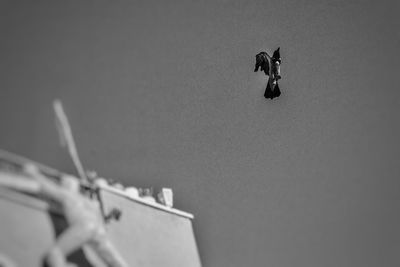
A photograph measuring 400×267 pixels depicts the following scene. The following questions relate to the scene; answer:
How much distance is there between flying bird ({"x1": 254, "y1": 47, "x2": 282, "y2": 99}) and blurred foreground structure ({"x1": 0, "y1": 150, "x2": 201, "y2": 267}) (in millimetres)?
6384

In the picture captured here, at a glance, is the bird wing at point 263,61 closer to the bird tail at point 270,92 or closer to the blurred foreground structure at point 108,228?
the bird tail at point 270,92

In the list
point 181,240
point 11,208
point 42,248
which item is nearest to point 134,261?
point 181,240

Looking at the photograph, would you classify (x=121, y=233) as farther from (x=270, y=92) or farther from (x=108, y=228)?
(x=270, y=92)

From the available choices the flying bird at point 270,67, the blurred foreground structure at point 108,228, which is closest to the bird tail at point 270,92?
the flying bird at point 270,67

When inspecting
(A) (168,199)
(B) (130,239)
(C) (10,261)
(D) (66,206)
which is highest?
(A) (168,199)

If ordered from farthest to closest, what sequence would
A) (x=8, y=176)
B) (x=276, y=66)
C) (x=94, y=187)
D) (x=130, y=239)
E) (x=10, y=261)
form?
(x=276, y=66), (x=130, y=239), (x=94, y=187), (x=10, y=261), (x=8, y=176)

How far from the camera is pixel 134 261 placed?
13391 mm

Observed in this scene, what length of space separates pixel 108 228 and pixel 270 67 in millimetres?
9931

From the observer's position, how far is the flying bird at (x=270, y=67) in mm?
17750

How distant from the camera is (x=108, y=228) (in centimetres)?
1209

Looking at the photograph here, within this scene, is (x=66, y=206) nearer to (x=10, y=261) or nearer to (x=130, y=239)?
(x=10, y=261)

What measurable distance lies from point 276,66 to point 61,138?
11094 millimetres

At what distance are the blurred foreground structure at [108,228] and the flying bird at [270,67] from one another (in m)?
6.38

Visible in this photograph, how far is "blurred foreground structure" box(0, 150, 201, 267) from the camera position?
31.1 ft
